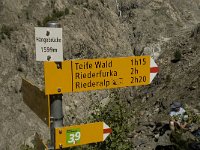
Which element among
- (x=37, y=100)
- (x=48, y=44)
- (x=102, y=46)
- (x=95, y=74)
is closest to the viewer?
(x=48, y=44)

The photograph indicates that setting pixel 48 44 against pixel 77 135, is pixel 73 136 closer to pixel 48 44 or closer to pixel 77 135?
pixel 77 135

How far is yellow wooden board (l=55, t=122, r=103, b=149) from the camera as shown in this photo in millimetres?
5637

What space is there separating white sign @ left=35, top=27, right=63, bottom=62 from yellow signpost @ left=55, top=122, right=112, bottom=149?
0.95 metres

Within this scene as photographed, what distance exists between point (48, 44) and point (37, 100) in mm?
839

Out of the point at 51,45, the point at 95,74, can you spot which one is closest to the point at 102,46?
the point at 95,74

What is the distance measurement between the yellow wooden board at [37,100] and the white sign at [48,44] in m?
0.50

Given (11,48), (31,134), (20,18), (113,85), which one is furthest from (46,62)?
(20,18)

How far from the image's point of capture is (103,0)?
153 ft

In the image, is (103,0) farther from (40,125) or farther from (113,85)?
(113,85)

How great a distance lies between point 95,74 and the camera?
235 inches

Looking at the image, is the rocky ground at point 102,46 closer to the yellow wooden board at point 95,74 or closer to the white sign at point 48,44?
the yellow wooden board at point 95,74

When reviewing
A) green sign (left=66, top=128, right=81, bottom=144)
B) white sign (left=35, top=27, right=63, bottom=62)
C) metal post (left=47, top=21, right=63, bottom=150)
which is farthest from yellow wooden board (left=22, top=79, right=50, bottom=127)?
white sign (left=35, top=27, right=63, bottom=62)

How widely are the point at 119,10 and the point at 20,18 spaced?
11.4 m

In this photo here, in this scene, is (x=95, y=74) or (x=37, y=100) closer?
(x=37, y=100)
